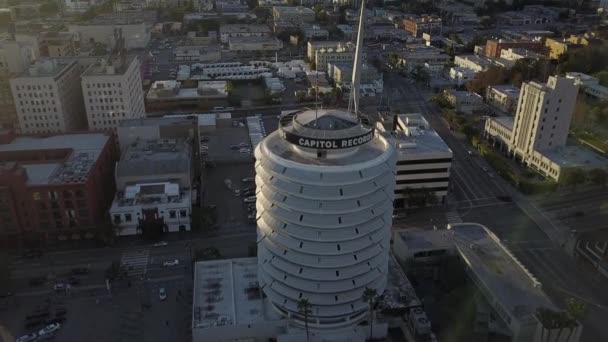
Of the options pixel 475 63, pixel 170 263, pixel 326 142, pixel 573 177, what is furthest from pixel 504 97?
pixel 170 263

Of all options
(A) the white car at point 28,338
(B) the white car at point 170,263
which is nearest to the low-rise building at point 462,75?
(B) the white car at point 170,263

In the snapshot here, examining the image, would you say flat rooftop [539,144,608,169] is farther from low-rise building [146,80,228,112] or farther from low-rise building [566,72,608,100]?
low-rise building [146,80,228,112]

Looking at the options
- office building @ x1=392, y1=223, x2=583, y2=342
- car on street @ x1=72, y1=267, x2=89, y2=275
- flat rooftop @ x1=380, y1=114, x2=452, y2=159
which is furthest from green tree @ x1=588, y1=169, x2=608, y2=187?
car on street @ x1=72, y1=267, x2=89, y2=275

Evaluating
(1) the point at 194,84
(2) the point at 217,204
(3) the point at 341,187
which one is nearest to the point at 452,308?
(3) the point at 341,187

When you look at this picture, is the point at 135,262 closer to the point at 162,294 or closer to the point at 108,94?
the point at 162,294

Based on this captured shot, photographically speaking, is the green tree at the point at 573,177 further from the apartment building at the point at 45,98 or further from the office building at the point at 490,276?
the apartment building at the point at 45,98

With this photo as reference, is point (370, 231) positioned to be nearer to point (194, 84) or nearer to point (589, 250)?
point (589, 250)
